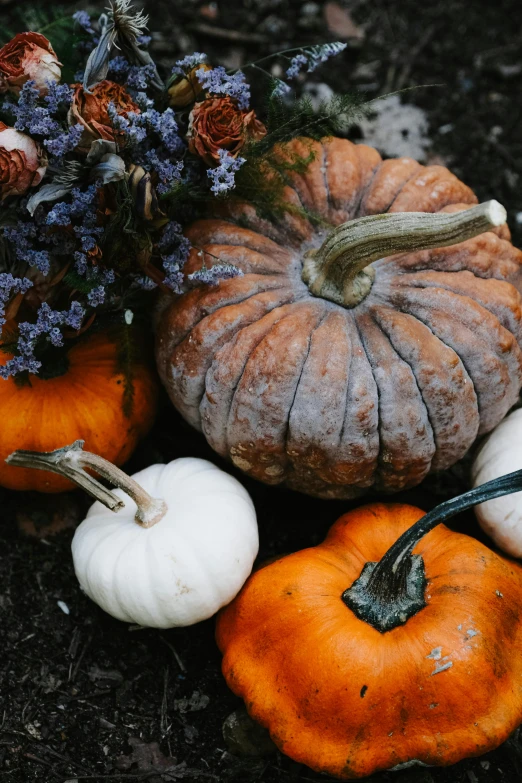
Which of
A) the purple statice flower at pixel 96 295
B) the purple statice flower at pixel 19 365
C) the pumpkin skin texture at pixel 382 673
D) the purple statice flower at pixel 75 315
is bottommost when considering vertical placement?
the pumpkin skin texture at pixel 382 673

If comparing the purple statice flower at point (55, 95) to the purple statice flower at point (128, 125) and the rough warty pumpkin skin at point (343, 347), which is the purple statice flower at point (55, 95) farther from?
the rough warty pumpkin skin at point (343, 347)

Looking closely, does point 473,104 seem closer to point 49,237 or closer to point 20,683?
point 49,237

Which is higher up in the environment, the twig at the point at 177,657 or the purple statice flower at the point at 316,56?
the purple statice flower at the point at 316,56

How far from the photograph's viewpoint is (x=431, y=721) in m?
1.79

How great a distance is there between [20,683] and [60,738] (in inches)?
7.7

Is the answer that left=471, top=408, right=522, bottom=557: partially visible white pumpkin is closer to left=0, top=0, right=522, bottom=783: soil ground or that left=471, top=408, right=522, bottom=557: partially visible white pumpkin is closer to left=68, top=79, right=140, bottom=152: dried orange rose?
left=0, top=0, right=522, bottom=783: soil ground

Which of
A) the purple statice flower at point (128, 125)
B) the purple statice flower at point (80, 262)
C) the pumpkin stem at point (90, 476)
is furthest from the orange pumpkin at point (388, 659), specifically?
the purple statice flower at point (128, 125)

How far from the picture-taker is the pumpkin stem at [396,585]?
177 cm

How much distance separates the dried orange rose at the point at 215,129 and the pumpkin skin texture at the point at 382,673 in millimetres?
1110

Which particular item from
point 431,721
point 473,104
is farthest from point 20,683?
point 473,104

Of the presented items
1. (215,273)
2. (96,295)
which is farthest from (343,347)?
(96,295)

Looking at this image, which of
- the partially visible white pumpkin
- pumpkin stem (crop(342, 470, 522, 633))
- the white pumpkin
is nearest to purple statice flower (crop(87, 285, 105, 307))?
the white pumpkin

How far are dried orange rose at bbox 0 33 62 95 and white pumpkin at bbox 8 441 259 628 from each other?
90 cm

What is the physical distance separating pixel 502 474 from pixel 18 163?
4.84ft
